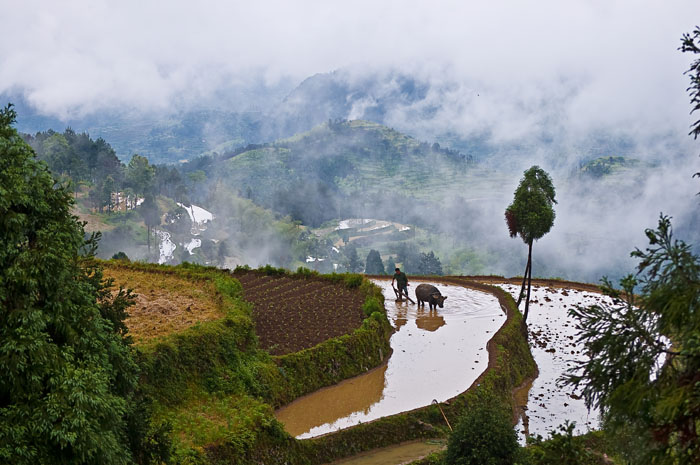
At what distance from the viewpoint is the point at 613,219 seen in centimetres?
14788

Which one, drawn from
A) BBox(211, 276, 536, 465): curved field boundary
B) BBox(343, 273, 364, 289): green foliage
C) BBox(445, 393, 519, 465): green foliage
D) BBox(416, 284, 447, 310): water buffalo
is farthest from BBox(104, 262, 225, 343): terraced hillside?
BBox(416, 284, 447, 310): water buffalo

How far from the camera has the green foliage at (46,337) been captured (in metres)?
7.32

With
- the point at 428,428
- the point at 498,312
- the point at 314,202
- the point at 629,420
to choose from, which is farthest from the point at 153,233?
the point at 629,420

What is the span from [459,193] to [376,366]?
168m

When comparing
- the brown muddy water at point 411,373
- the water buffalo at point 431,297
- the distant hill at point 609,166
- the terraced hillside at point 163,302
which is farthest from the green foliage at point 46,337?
the distant hill at point 609,166

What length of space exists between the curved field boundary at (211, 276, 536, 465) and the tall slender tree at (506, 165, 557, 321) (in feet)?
15.5

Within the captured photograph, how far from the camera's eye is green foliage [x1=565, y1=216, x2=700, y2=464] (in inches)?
205

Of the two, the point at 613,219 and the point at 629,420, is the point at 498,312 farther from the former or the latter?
the point at 613,219

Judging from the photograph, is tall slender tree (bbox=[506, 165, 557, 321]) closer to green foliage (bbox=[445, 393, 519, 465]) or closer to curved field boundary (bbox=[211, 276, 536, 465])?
curved field boundary (bbox=[211, 276, 536, 465])

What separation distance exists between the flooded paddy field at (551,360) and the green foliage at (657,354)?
5.49 meters

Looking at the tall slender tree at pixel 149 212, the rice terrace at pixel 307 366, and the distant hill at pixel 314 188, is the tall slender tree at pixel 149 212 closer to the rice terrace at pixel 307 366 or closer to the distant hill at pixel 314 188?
the distant hill at pixel 314 188

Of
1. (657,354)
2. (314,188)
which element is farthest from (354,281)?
(314,188)

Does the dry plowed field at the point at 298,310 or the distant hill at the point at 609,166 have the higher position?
the distant hill at the point at 609,166

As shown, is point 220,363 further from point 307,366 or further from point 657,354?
point 657,354
